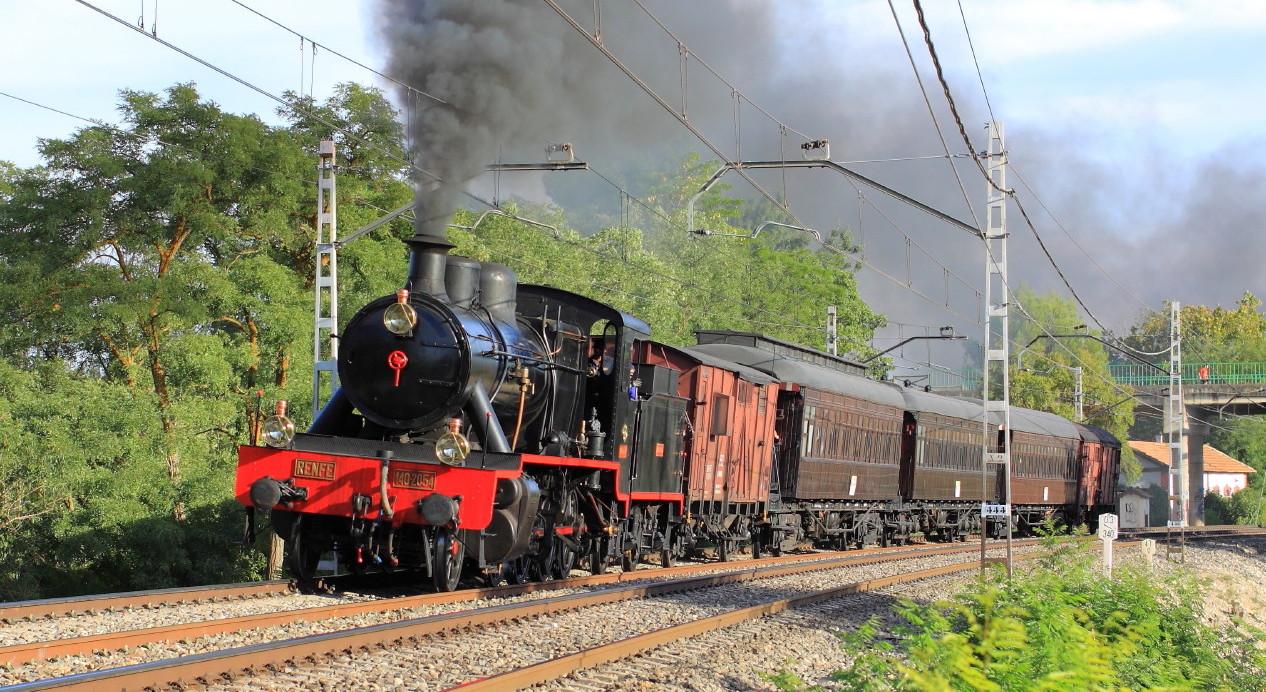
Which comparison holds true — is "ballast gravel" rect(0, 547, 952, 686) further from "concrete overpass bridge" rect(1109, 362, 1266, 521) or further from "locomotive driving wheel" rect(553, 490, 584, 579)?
"concrete overpass bridge" rect(1109, 362, 1266, 521)

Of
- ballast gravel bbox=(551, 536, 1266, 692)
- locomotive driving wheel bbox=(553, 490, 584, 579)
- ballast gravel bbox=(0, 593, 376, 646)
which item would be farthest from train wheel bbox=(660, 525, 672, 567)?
ballast gravel bbox=(0, 593, 376, 646)

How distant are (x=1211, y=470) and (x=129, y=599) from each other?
77381 mm

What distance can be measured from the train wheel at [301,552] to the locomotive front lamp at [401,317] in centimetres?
203

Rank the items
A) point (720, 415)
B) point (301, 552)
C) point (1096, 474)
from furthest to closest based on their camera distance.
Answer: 1. point (1096, 474)
2. point (720, 415)
3. point (301, 552)

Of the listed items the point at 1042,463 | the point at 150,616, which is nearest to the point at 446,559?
the point at 150,616

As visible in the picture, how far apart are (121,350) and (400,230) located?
836 centimetres

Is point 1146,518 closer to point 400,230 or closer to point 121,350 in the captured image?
point 400,230

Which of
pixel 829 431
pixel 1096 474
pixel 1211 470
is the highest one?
pixel 829 431

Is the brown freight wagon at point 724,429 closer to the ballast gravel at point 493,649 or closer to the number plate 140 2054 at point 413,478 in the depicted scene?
the ballast gravel at point 493,649

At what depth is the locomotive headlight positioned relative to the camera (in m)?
10.2

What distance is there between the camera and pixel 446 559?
10.7 metres

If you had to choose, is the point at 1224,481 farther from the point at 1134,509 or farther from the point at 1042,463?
the point at 1042,463

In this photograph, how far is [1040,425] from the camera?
1347 inches

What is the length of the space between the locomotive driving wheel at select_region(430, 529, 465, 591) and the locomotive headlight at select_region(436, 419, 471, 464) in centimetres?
81
